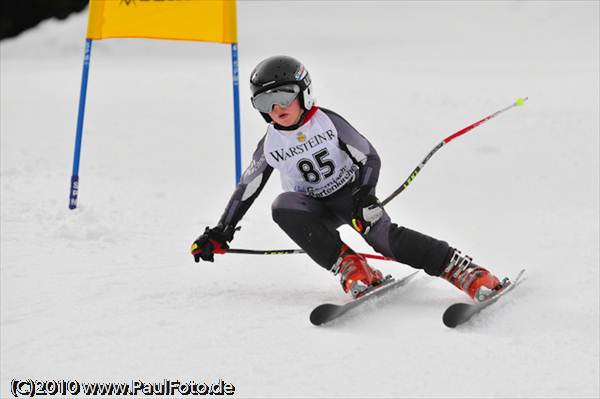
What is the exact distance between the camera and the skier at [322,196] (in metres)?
3.51

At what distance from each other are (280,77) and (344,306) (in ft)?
3.55

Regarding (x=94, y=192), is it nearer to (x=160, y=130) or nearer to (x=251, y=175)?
(x=160, y=130)

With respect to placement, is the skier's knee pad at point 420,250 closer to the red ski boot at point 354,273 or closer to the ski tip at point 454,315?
the red ski boot at point 354,273

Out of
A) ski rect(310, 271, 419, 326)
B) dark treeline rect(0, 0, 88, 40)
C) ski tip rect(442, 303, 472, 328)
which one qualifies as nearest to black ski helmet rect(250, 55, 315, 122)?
ski rect(310, 271, 419, 326)

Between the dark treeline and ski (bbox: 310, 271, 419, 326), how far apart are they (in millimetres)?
10398

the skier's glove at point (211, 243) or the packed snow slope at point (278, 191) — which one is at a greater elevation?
the skier's glove at point (211, 243)

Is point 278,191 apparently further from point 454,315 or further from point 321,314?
point 454,315

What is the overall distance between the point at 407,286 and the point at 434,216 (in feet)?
5.75

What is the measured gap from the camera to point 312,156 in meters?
3.68

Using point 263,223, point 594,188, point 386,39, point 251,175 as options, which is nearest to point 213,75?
point 386,39

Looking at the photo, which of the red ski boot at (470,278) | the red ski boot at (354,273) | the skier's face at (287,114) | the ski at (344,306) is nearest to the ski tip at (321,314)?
the ski at (344,306)

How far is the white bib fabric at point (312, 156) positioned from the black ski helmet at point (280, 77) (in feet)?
0.48

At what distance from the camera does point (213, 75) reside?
31.4 ft

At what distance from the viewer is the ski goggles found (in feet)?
11.5
